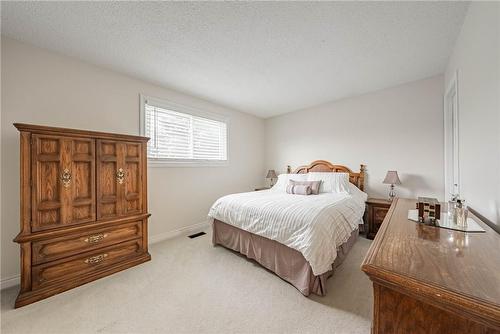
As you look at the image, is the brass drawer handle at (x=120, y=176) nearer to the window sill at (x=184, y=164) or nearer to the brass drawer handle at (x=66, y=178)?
the brass drawer handle at (x=66, y=178)

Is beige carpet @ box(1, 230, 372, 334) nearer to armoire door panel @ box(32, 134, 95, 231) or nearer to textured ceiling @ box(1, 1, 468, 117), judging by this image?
armoire door panel @ box(32, 134, 95, 231)

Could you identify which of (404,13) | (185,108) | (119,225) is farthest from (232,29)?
(119,225)

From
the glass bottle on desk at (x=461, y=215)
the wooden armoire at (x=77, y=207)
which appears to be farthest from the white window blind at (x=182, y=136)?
the glass bottle on desk at (x=461, y=215)

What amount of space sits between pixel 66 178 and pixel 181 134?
1.74 metres

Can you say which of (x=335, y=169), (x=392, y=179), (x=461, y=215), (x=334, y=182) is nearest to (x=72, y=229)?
(x=461, y=215)

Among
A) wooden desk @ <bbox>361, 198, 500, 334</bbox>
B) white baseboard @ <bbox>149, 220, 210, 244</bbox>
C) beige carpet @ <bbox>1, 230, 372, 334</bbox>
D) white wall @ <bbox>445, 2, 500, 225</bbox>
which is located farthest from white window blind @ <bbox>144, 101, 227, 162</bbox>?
white wall @ <bbox>445, 2, 500, 225</bbox>

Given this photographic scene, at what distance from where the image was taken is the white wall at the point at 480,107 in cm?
113

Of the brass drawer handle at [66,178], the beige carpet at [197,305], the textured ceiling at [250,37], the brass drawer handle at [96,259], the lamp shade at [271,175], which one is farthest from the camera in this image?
the lamp shade at [271,175]

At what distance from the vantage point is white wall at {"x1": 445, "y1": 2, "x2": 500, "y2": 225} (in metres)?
1.13

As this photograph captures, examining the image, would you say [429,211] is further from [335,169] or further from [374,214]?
[335,169]

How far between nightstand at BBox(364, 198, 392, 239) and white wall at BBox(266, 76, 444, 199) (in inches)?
20.1

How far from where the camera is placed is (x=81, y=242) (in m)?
1.94

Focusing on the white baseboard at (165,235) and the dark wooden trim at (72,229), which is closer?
the dark wooden trim at (72,229)

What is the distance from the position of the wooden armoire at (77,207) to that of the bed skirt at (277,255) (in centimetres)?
101
